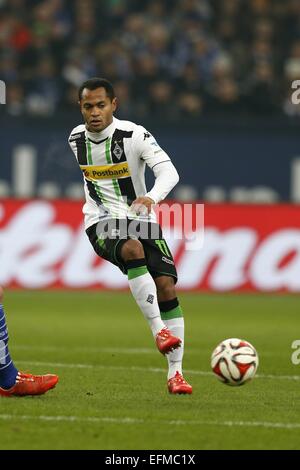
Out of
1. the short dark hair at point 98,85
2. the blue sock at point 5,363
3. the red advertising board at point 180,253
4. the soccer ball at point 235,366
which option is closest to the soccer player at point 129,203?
the short dark hair at point 98,85

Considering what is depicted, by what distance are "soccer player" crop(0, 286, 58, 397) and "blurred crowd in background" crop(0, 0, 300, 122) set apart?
1237 cm

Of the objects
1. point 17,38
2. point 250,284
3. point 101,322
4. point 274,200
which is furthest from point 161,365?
point 17,38

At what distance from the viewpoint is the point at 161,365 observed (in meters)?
10.5

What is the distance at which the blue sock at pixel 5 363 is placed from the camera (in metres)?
7.82

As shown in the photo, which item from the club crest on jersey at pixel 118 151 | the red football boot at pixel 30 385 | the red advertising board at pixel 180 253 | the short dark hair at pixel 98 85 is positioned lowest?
the red advertising board at pixel 180 253

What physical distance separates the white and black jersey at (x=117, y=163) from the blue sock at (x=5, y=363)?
1329 millimetres

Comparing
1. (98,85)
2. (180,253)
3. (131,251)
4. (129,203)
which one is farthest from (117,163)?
(180,253)

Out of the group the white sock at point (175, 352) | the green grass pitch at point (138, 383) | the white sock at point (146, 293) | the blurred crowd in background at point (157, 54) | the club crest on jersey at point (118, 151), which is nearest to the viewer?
the green grass pitch at point (138, 383)

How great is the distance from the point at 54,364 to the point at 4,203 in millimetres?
7793

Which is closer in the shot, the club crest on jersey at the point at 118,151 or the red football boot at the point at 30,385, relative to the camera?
the red football boot at the point at 30,385

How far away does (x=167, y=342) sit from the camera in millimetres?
7914

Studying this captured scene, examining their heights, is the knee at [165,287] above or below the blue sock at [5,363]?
above

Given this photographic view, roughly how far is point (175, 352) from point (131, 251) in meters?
0.79

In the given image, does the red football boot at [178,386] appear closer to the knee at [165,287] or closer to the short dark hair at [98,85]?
the knee at [165,287]
